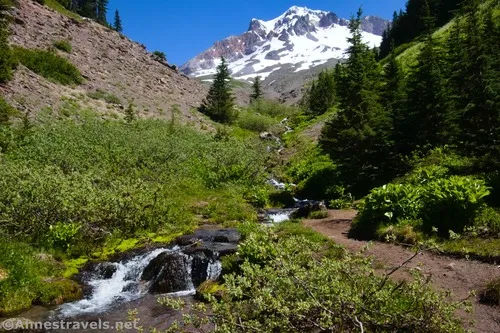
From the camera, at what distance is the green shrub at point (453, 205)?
1255 centimetres

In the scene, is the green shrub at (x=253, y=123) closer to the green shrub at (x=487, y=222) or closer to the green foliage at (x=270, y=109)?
the green foliage at (x=270, y=109)

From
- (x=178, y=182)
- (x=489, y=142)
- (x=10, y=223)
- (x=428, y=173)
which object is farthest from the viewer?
(x=178, y=182)

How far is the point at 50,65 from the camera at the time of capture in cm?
4088

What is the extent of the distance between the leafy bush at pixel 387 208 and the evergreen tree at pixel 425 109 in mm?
7774

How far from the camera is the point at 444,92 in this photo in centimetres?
2161

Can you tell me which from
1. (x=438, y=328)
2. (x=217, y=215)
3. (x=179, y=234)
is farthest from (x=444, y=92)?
(x=438, y=328)

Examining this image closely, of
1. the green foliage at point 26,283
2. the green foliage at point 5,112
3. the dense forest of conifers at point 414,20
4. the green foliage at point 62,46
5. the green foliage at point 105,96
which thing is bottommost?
the green foliage at point 26,283

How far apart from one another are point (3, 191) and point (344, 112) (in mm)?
20594

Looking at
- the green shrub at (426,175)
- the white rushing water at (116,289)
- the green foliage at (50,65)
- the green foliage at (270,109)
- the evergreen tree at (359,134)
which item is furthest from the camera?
the green foliage at (270,109)

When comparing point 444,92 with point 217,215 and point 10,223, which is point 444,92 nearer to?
point 217,215

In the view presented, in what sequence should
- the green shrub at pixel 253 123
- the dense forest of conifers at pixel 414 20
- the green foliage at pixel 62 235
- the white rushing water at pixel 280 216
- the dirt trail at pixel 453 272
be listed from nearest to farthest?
the dirt trail at pixel 453 272
the green foliage at pixel 62 235
the white rushing water at pixel 280 216
the green shrub at pixel 253 123
the dense forest of conifers at pixel 414 20

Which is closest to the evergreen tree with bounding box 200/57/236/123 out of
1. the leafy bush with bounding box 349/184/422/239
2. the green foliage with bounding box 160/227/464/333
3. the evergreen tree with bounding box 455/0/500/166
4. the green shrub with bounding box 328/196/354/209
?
the green shrub with bounding box 328/196/354/209

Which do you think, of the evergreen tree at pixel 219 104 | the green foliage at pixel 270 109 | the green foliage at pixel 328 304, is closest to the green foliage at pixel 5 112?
the green foliage at pixel 328 304

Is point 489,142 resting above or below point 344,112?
below
